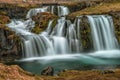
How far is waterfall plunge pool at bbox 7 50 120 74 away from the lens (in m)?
35.9

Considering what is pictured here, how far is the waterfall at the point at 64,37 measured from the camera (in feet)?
145

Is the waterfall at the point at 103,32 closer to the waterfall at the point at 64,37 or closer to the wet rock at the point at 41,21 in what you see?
the waterfall at the point at 64,37

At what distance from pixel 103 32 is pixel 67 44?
603 centimetres

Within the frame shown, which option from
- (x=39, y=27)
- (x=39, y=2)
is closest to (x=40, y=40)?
(x=39, y=27)

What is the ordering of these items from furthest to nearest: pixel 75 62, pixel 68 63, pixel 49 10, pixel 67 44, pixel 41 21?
pixel 49 10 < pixel 41 21 < pixel 67 44 < pixel 75 62 < pixel 68 63

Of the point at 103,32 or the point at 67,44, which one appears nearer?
the point at 67,44

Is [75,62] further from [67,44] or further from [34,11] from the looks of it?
[34,11]

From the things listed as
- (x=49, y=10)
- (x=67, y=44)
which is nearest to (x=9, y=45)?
(x=67, y=44)

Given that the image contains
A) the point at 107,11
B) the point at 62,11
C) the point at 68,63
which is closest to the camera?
the point at 68,63

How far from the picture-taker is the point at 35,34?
1891 inches

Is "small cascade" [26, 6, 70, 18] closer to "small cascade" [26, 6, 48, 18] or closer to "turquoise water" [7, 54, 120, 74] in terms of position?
"small cascade" [26, 6, 48, 18]

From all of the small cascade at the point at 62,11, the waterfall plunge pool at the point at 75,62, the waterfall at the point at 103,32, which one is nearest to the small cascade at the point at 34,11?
the small cascade at the point at 62,11

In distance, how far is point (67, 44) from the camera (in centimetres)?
4603

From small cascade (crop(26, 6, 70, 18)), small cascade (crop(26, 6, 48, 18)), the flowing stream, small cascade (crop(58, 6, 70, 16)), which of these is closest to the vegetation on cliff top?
the flowing stream
